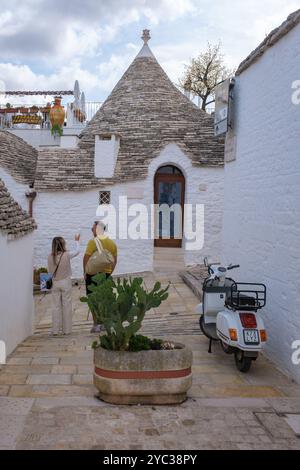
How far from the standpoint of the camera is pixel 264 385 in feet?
18.2

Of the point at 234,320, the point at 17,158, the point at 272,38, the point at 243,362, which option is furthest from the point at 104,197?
the point at 243,362

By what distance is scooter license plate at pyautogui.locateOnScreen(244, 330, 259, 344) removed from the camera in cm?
567

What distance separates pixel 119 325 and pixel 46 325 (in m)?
5.34

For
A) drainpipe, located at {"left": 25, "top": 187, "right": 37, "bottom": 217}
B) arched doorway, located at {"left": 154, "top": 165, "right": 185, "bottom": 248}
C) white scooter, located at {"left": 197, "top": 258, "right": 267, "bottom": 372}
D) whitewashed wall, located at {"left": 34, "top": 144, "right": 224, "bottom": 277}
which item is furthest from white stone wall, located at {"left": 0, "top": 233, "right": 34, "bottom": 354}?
arched doorway, located at {"left": 154, "top": 165, "right": 185, "bottom": 248}

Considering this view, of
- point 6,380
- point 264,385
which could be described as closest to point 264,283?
point 264,385

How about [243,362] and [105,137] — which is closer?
[243,362]

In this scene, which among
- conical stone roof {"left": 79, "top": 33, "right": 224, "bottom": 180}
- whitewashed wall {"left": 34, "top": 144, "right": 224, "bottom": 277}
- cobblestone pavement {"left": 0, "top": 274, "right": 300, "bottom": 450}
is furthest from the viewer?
conical stone roof {"left": 79, "top": 33, "right": 224, "bottom": 180}

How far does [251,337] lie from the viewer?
5688 millimetres

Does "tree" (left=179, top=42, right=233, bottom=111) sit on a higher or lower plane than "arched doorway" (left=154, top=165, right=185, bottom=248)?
higher

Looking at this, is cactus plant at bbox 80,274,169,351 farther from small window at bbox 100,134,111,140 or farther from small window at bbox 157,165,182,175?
small window at bbox 157,165,182,175

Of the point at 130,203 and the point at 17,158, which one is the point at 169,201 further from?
the point at 17,158

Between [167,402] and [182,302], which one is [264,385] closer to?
[167,402]

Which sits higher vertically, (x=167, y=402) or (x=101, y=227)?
(x=101, y=227)

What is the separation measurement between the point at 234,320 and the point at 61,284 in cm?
320
